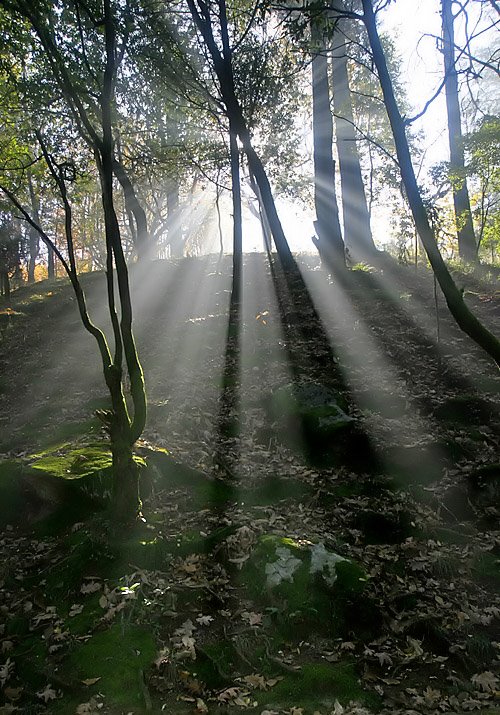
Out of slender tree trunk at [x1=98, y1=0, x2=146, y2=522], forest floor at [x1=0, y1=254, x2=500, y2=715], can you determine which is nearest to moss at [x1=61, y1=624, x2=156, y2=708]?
forest floor at [x1=0, y1=254, x2=500, y2=715]

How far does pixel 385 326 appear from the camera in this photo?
12.3 metres

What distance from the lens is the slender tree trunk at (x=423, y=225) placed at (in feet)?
23.1

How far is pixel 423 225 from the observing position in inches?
281

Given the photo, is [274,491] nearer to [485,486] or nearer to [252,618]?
[252,618]

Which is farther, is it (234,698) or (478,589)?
(478,589)

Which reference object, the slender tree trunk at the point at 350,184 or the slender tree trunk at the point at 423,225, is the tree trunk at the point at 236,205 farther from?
the slender tree trunk at the point at 350,184

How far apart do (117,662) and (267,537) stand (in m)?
1.92

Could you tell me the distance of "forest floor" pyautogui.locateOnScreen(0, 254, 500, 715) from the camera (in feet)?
12.9

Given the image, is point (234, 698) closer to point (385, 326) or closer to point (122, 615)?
point (122, 615)

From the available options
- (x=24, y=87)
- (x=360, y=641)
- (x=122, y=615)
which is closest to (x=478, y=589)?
(x=360, y=641)

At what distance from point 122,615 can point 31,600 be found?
1.12 metres

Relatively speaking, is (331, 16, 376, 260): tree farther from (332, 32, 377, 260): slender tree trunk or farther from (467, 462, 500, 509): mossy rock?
(467, 462, 500, 509): mossy rock

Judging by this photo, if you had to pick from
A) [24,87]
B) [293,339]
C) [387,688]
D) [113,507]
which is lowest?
[387,688]

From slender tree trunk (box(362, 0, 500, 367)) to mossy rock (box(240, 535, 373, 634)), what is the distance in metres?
3.94
